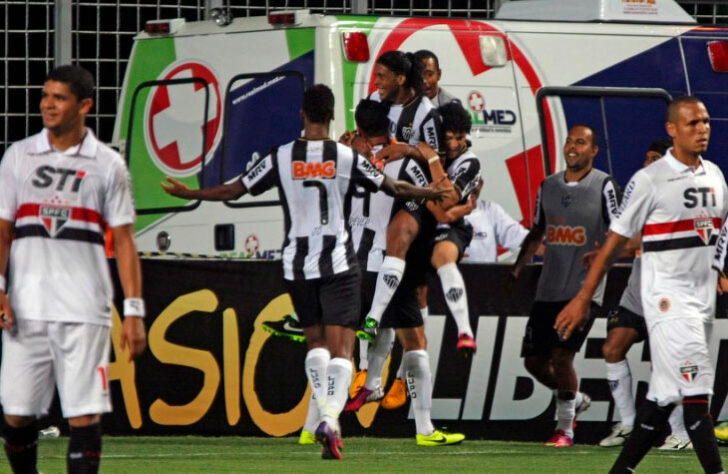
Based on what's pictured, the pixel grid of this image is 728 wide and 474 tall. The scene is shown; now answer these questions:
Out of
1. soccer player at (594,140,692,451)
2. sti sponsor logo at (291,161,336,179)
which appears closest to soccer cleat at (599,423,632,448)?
soccer player at (594,140,692,451)

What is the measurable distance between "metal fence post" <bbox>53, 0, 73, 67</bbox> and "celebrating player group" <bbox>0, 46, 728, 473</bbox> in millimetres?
6727

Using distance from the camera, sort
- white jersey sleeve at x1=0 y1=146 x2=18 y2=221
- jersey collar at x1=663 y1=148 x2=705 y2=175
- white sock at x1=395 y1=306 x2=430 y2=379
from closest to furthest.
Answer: white jersey sleeve at x1=0 y1=146 x2=18 y2=221, jersey collar at x1=663 y1=148 x2=705 y2=175, white sock at x1=395 y1=306 x2=430 y2=379

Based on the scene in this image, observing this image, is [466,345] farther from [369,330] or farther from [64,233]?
[64,233]

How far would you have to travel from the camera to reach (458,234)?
40.0 feet

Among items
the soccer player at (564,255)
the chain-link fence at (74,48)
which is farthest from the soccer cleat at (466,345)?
the chain-link fence at (74,48)

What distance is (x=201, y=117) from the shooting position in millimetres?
13477

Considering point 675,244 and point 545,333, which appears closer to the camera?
point 675,244

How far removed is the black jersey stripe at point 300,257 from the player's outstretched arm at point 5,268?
3.12 metres

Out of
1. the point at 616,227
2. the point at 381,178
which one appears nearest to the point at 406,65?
the point at 381,178

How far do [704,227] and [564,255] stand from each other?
10.4ft

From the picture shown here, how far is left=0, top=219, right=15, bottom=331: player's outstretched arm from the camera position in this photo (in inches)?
297

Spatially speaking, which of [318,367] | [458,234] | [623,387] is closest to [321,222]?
[318,367]

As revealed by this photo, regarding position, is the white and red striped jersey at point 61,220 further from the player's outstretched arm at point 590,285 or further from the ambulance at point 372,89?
the ambulance at point 372,89

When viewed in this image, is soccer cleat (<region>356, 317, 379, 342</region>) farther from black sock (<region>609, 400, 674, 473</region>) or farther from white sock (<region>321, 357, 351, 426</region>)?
black sock (<region>609, 400, 674, 473</region>)
